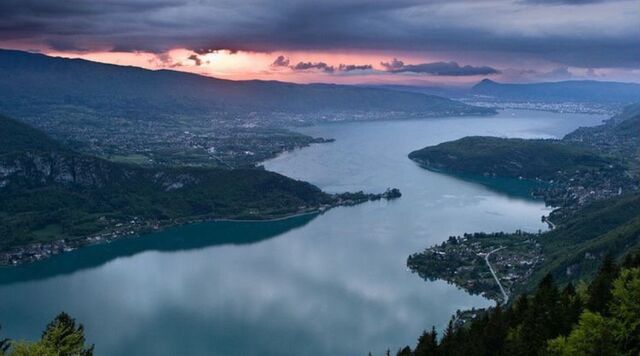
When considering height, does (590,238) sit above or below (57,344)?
below

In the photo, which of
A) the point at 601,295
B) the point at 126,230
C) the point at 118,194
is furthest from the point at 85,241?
the point at 601,295

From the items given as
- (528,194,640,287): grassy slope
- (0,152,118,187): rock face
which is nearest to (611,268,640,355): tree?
(528,194,640,287): grassy slope

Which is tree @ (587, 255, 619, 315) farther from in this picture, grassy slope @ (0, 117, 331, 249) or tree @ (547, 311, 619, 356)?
grassy slope @ (0, 117, 331, 249)

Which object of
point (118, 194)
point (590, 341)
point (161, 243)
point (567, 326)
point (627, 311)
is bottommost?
point (161, 243)

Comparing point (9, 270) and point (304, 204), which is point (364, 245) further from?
point (9, 270)

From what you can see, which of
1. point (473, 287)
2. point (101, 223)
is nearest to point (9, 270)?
point (101, 223)

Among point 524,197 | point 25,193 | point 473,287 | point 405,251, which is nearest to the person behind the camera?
point 473,287

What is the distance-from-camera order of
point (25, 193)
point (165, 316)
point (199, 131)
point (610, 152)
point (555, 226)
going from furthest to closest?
point (199, 131), point (610, 152), point (25, 193), point (555, 226), point (165, 316)

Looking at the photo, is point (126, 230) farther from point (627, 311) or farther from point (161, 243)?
point (627, 311)
